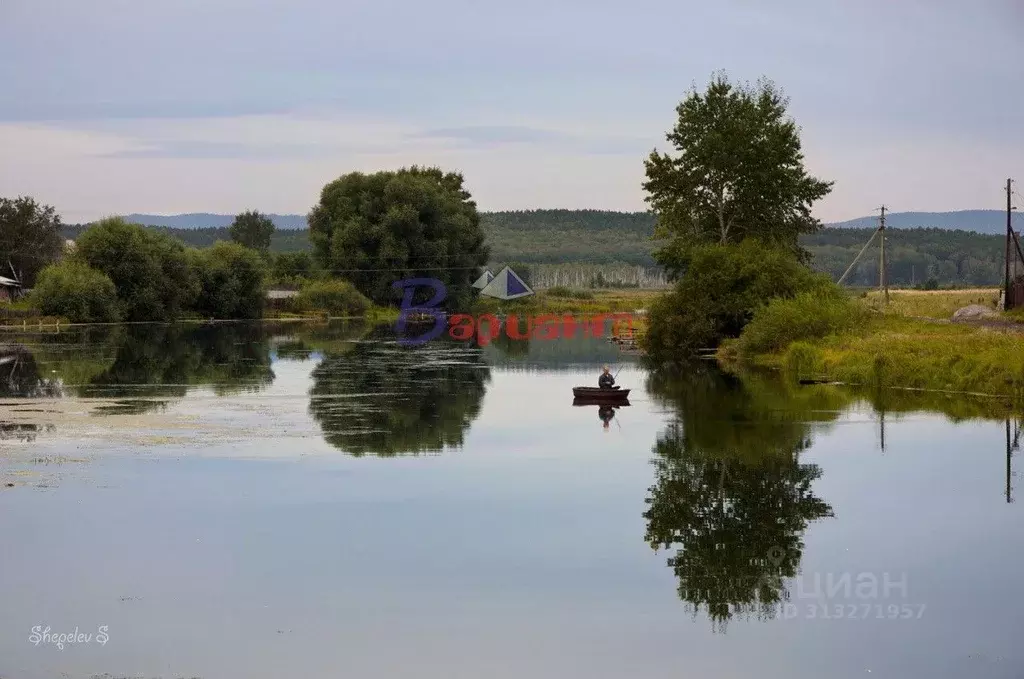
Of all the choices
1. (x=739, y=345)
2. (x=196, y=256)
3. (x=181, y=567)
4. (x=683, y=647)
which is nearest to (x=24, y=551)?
(x=181, y=567)

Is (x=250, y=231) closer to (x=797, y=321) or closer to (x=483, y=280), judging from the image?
(x=483, y=280)

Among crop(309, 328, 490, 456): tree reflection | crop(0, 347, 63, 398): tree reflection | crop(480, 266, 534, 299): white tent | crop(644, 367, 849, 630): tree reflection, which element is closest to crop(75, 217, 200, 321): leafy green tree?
crop(480, 266, 534, 299): white tent

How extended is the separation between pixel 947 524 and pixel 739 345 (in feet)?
106

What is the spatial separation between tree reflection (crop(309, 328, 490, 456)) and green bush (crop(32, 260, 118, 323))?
33.9 meters

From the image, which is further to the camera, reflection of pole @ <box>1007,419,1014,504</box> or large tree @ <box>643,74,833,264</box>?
large tree @ <box>643,74,833,264</box>

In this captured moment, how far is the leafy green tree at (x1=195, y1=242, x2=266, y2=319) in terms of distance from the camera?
10106cm

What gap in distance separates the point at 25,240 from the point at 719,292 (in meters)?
74.7

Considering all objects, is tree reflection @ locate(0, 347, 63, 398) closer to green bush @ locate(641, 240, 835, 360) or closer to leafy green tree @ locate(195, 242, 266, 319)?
green bush @ locate(641, 240, 835, 360)

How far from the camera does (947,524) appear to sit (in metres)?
19.8

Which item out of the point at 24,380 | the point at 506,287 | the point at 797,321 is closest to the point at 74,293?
the point at 24,380

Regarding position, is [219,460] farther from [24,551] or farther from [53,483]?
[24,551]

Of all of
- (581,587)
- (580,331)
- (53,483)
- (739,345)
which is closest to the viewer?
(581,587)

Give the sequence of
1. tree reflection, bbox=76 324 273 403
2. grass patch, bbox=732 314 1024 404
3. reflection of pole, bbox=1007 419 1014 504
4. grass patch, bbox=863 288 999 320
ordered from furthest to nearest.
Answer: grass patch, bbox=863 288 999 320
tree reflection, bbox=76 324 273 403
grass patch, bbox=732 314 1024 404
reflection of pole, bbox=1007 419 1014 504

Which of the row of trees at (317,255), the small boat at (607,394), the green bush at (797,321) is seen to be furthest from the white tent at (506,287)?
the small boat at (607,394)
